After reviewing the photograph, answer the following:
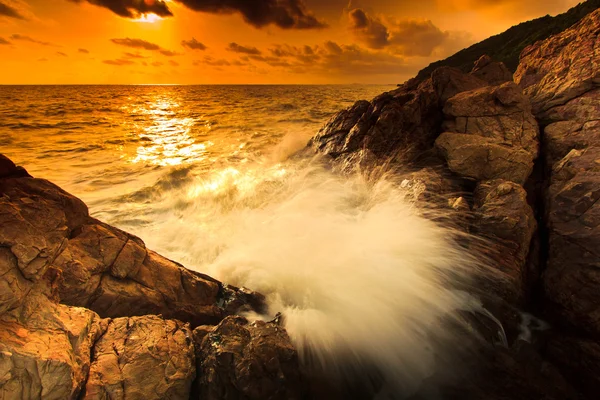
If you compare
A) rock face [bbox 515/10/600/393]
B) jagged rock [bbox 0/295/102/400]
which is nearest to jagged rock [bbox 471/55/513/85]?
rock face [bbox 515/10/600/393]

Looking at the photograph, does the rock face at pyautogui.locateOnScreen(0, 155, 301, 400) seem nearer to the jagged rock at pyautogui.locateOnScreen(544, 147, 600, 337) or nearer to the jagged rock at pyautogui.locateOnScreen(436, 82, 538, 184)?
the jagged rock at pyautogui.locateOnScreen(544, 147, 600, 337)

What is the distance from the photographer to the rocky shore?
3.24 metres

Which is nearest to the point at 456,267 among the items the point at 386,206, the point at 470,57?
the point at 386,206

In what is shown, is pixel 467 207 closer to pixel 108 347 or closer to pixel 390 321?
pixel 390 321

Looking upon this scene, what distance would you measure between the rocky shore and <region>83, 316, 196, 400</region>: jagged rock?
1cm

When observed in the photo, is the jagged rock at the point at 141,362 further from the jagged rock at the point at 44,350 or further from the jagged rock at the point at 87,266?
the jagged rock at the point at 87,266

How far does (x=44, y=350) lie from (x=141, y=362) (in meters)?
0.98

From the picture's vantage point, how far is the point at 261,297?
5918 millimetres

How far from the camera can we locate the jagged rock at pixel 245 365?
11.7 feet

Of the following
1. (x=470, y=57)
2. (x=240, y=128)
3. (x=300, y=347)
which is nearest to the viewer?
(x=300, y=347)

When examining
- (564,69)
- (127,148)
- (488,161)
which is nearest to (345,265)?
(488,161)

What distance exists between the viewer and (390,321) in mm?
5375

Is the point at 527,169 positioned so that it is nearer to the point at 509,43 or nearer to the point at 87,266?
the point at 87,266

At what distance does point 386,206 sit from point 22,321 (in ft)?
24.0
